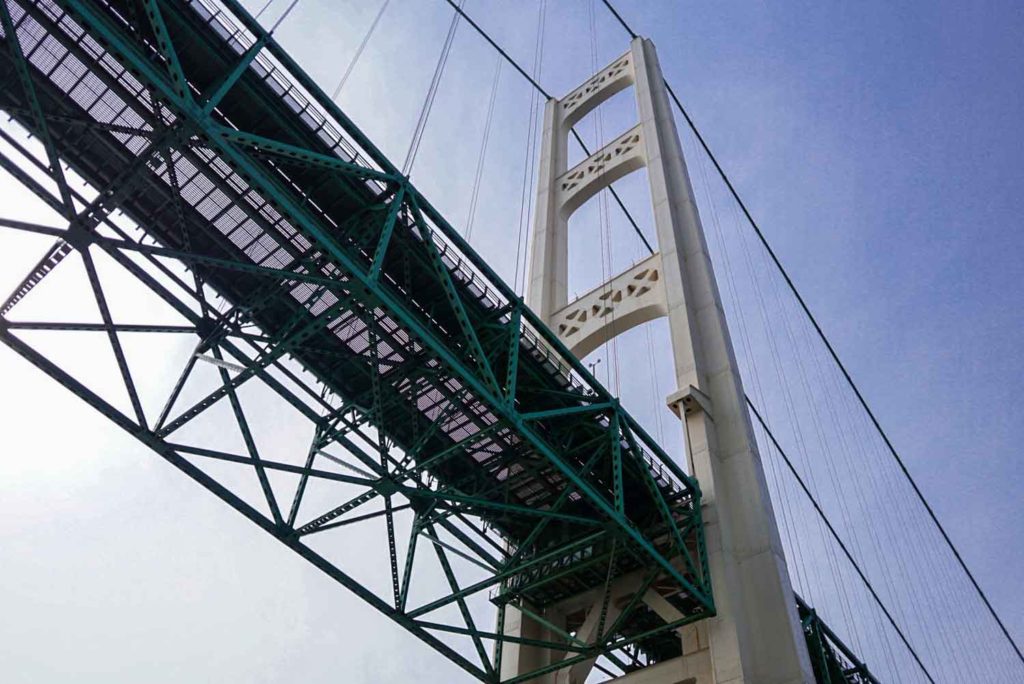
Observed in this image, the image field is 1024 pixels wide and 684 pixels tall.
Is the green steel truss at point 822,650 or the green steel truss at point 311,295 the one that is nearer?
the green steel truss at point 311,295

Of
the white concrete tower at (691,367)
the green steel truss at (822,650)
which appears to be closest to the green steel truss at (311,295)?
the white concrete tower at (691,367)

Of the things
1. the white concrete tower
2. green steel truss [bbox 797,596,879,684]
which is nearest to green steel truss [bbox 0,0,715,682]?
the white concrete tower

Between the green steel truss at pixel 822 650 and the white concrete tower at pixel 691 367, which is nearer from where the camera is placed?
the white concrete tower at pixel 691 367

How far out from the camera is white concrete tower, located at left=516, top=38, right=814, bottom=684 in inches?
679

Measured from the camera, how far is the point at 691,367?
2166cm

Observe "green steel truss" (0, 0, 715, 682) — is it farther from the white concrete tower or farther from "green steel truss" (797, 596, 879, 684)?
"green steel truss" (797, 596, 879, 684)

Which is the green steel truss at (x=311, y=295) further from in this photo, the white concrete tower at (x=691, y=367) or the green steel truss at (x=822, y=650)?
the green steel truss at (x=822, y=650)

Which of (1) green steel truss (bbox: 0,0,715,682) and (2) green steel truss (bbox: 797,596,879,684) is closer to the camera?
(1) green steel truss (bbox: 0,0,715,682)

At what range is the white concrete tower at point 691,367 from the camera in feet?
56.6

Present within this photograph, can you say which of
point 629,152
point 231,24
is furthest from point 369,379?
point 629,152

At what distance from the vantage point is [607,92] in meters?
34.7

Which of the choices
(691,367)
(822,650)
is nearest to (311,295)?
(691,367)

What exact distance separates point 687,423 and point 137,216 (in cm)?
1285

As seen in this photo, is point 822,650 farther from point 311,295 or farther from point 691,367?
point 311,295
